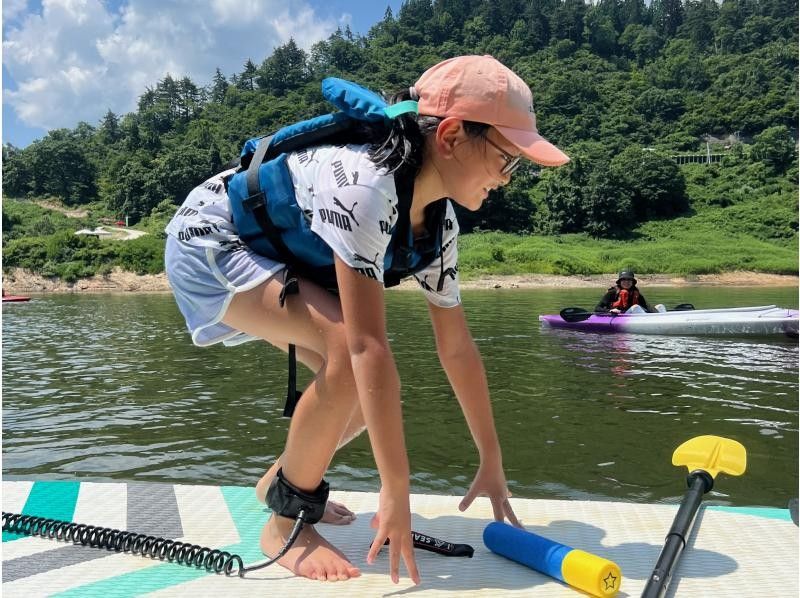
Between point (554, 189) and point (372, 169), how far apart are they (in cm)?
5135

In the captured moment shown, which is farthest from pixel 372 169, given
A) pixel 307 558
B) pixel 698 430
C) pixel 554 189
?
pixel 554 189

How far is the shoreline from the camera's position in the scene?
3459 cm

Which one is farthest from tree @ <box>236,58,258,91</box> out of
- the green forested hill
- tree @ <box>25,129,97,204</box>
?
tree @ <box>25,129,97,204</box>

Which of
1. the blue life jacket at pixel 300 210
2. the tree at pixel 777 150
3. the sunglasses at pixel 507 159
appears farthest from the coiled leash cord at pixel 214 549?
the tree at pixel 777 150

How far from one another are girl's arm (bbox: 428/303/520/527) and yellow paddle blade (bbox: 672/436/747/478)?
26.5 inches

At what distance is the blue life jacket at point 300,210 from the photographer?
2119 mm

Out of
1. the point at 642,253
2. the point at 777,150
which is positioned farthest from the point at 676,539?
the point at 777,150

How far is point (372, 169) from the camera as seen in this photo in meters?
1.95

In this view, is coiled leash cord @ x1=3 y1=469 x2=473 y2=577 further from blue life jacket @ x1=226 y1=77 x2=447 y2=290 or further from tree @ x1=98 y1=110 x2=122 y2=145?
tree @ x1=98 y1=110 x2=122 y2=145

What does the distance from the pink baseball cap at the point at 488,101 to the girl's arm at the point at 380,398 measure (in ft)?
1.74

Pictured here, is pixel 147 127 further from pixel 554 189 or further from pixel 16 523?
pixel 16 523

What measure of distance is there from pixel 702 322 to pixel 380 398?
11054 millimetres

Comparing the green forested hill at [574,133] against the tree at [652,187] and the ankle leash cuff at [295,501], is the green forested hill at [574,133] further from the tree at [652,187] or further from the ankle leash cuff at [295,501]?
the ankle leash cuff at [295,501]

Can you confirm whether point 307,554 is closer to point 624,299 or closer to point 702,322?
point 702,322
